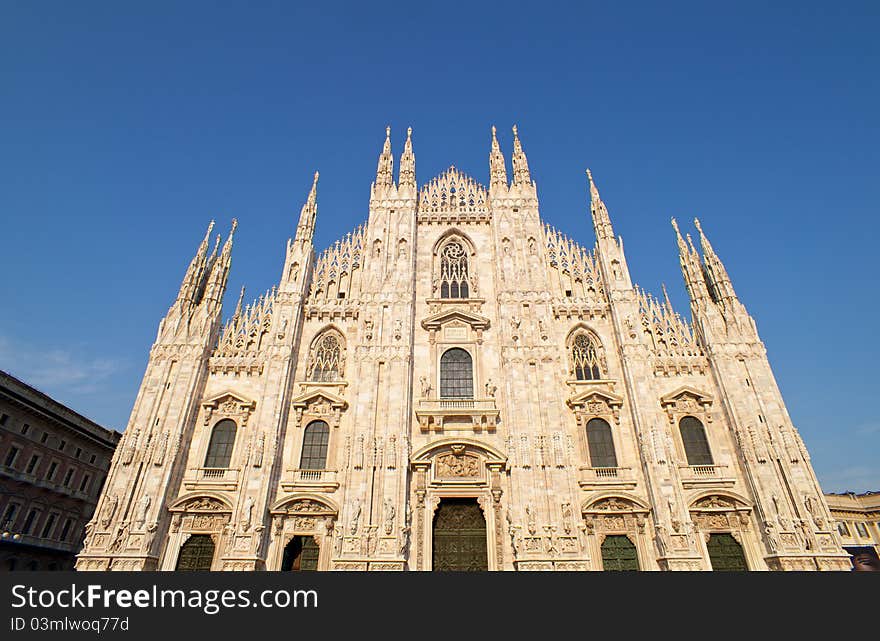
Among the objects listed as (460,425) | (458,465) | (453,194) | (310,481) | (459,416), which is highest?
(453,194)

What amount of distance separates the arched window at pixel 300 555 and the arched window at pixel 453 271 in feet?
48.0

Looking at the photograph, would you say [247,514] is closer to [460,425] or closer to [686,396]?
[460,425]


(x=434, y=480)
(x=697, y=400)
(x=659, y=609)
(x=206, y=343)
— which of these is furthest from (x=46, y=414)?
(x=697, y=400)

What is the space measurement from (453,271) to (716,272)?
14953 mm

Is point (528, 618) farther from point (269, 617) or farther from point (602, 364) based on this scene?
point (602, 364)

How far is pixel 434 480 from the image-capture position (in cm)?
2202

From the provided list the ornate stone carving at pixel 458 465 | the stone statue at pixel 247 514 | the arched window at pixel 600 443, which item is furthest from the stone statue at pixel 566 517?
the stone statue at pixel 247 514

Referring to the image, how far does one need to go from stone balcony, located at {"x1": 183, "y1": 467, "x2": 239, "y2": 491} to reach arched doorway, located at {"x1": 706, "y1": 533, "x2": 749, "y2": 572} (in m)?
21.6

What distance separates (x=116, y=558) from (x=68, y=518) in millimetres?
20638

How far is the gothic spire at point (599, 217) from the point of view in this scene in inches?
1104

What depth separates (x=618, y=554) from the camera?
67.6 feet

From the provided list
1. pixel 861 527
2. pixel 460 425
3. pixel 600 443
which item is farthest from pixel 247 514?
pixel 861 527

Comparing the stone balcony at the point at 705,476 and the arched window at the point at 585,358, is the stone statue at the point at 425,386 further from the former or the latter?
the stone balcony at the point at 705,476

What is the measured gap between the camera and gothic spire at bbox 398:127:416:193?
3034 centimetres
